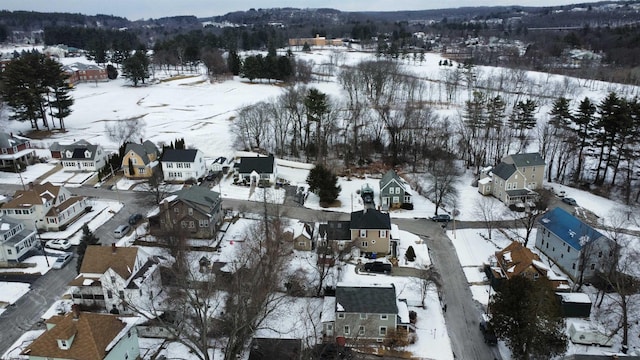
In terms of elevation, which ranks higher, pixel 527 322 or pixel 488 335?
pixel 527 322

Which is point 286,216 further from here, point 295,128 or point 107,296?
point 295,128

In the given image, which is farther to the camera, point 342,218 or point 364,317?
point 342,218

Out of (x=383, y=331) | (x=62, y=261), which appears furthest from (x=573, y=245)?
(x=62, y=261)

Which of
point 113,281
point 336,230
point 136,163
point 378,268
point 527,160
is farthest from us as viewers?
point 136,163

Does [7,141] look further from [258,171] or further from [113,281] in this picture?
[113,281]

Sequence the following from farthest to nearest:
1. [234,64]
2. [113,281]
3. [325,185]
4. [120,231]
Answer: [234,64] < [325,185] < [120,231] < [113,281]

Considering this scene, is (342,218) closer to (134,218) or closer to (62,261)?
(134,218)

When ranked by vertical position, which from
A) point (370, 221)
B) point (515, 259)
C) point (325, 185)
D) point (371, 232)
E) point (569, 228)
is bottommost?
point (515, 259)

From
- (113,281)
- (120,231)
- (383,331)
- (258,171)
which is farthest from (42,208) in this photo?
(383,331)
